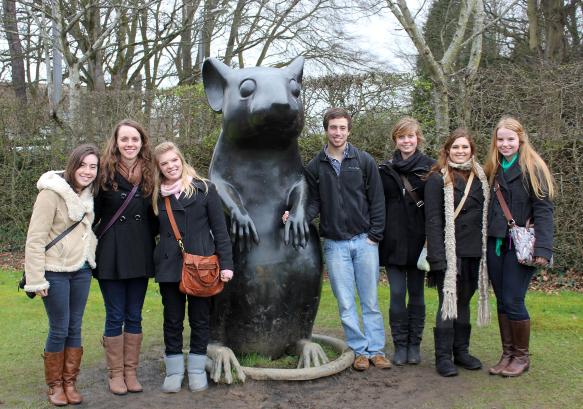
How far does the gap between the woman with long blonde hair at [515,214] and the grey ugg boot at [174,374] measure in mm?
2256

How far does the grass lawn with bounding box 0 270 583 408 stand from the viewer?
4035 millimetres

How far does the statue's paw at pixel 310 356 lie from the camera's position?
14.1 feet

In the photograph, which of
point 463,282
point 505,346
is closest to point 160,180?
point 463,282

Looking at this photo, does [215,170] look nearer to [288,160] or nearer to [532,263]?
[288,160]

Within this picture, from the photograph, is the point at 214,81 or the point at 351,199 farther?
the point at 214,81

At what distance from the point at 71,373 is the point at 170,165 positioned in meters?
1.49

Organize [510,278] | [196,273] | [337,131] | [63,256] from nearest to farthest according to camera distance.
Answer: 1. [63,256]
2. [196,273]
3. [510,278]
4. [337,131]

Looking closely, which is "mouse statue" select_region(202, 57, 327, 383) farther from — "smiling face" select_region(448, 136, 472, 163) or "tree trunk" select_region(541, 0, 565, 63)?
"tree trunk" select_region(541, 0, 565, 63)

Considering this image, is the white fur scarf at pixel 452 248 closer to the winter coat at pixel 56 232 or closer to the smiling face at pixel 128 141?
the smiling face at pixel 128 141

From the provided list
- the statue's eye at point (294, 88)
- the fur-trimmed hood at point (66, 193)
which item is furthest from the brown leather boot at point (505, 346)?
the fur-trimmed hood at point (66, 193)

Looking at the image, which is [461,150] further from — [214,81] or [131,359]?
[131,359]

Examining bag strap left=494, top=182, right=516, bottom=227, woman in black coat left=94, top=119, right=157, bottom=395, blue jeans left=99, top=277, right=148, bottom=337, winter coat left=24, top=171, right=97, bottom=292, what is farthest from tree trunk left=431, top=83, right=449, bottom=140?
winter coat left=24, top=171, right=97, bottom=292

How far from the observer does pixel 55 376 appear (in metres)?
3.85

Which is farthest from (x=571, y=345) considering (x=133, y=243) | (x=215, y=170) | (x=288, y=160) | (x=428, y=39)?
(x=428, y=39)
